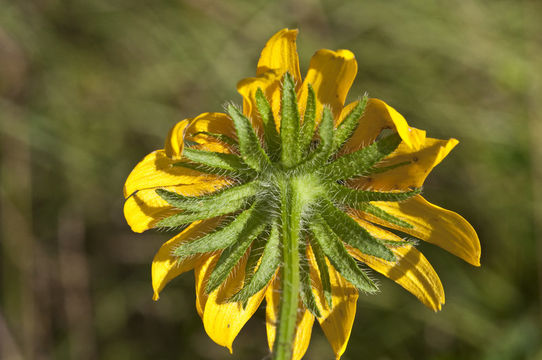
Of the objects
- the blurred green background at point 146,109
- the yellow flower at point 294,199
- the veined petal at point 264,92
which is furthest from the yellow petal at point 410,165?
the blurred green background at point 146,109

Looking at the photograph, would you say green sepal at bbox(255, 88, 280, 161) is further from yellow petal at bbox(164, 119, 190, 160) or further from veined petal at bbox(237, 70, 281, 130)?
yellow petal at bbox(164, 119, 190, 160)

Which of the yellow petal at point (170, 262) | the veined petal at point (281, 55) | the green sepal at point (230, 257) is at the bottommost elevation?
the yellow petal at point (170, 262)

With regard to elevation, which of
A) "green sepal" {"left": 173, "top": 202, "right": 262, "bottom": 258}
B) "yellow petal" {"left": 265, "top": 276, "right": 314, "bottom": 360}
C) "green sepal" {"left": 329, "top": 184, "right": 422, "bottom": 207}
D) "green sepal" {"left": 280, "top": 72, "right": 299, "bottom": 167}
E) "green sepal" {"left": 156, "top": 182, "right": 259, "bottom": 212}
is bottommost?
"yellow petal" {"left": 265, "top": 276, "right": 314, "bottom": 360}

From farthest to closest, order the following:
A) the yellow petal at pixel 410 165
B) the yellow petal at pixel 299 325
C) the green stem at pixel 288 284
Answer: the yellow petal at pixel 299 325
the yellow petal at pixel 410 165
the green stem at pixel 288 284

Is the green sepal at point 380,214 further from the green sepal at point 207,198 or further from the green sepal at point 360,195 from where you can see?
the green sepal at point 207,198

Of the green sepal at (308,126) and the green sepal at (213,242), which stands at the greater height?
the green sepal at (308,126)

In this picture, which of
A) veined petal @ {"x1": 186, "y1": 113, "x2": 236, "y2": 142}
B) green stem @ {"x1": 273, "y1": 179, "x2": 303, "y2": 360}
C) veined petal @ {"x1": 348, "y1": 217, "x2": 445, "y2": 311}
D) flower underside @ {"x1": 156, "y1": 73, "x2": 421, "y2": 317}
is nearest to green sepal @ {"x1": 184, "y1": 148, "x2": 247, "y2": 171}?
flower underside @ {"x1": 156, "y1": 73, "x2": 421, "y2": 317}
